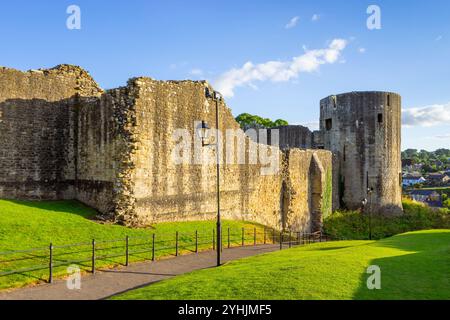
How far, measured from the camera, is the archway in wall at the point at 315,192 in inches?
1278

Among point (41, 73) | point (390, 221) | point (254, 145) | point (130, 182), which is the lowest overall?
point (390, 221)

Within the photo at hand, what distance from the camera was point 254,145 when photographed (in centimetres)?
2697

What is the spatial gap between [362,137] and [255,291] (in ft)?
104

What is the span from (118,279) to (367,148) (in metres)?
30.1

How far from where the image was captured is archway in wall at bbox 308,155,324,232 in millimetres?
32469

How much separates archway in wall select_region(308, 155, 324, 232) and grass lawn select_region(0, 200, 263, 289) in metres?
13.8

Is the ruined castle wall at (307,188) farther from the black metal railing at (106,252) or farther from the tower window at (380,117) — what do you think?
the black metal railing at (106,252)

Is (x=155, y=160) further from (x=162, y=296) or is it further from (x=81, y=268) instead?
(x=162, y=296)

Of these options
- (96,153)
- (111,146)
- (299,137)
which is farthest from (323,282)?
(299,137)

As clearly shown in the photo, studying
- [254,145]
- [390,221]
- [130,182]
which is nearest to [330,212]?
[390,221]

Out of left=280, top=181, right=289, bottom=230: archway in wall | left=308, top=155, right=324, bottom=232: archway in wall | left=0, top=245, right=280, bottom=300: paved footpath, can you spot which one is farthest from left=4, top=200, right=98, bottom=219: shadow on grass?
left=308, top=155, right=324, bottom=232: archway in wall

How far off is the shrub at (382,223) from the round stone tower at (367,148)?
1.14 meters

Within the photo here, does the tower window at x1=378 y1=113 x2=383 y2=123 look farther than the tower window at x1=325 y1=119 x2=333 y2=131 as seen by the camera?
No

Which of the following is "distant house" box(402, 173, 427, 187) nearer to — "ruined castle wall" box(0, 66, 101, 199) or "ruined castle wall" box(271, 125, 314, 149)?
"ruined castle wall" box(271, 125, 314, 149)
